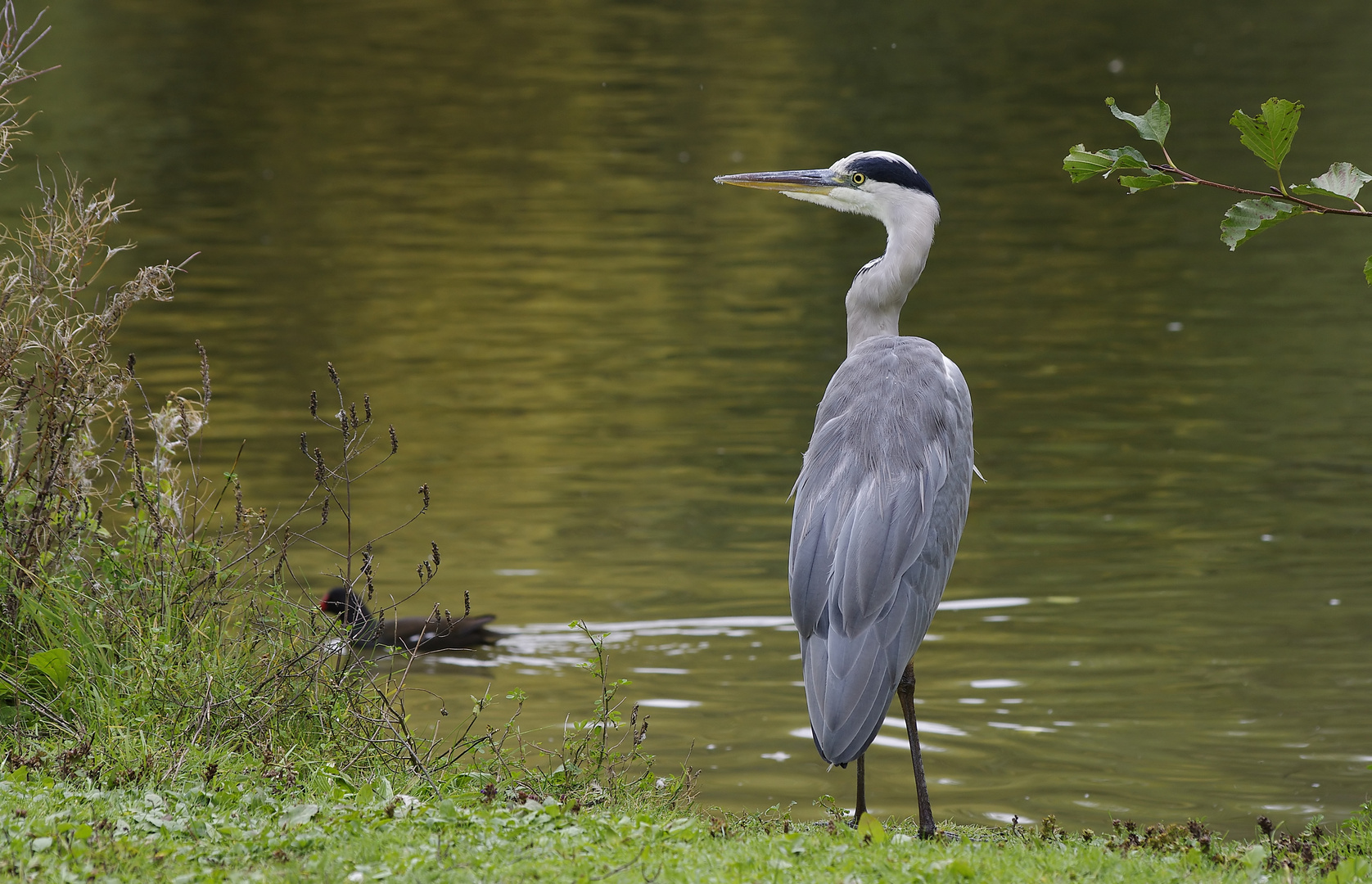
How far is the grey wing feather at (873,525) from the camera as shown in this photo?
5.20 m

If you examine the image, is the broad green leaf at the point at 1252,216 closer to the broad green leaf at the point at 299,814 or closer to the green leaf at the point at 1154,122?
the green leaf at the point at 1154,122

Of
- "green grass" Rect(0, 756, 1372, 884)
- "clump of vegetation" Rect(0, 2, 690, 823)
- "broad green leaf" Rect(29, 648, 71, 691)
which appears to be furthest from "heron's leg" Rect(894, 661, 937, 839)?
"broad green leaf" Rect(29, 648, 71, 691)

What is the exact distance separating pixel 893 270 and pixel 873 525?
164 centimetres

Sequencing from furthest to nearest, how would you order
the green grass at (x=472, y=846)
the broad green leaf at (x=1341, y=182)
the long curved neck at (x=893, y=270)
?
the long curved neck at (x=893, y=270), the green grass at (x=472, y=846), the broad green leaf at (x=1341, y=182)

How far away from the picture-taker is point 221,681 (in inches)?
235

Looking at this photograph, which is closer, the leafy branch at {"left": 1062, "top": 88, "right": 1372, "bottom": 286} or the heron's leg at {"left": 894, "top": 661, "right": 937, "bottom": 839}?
the leafy branch at {"left": 1062, "top": 88, "right": 1372, "bottom": 286}

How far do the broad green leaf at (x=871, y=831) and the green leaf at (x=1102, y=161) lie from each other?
2.12 meters

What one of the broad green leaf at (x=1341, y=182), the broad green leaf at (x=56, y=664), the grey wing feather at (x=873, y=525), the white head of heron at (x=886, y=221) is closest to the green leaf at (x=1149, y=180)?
the broad green leaf at (x=1341, y=182)

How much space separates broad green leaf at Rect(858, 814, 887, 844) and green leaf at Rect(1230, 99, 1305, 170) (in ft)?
7.67

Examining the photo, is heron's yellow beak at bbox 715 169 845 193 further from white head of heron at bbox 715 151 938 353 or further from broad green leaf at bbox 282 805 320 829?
broad green leaf at bbox 282 805 320 829

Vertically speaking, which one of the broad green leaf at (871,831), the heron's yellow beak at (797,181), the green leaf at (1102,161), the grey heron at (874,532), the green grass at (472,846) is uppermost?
the green leaf at (1102,161)

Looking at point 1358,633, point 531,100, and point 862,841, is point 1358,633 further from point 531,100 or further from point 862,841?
point 531,100

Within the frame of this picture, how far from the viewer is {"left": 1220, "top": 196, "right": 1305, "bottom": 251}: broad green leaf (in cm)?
411

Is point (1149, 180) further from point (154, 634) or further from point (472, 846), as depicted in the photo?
point (154, 634)
